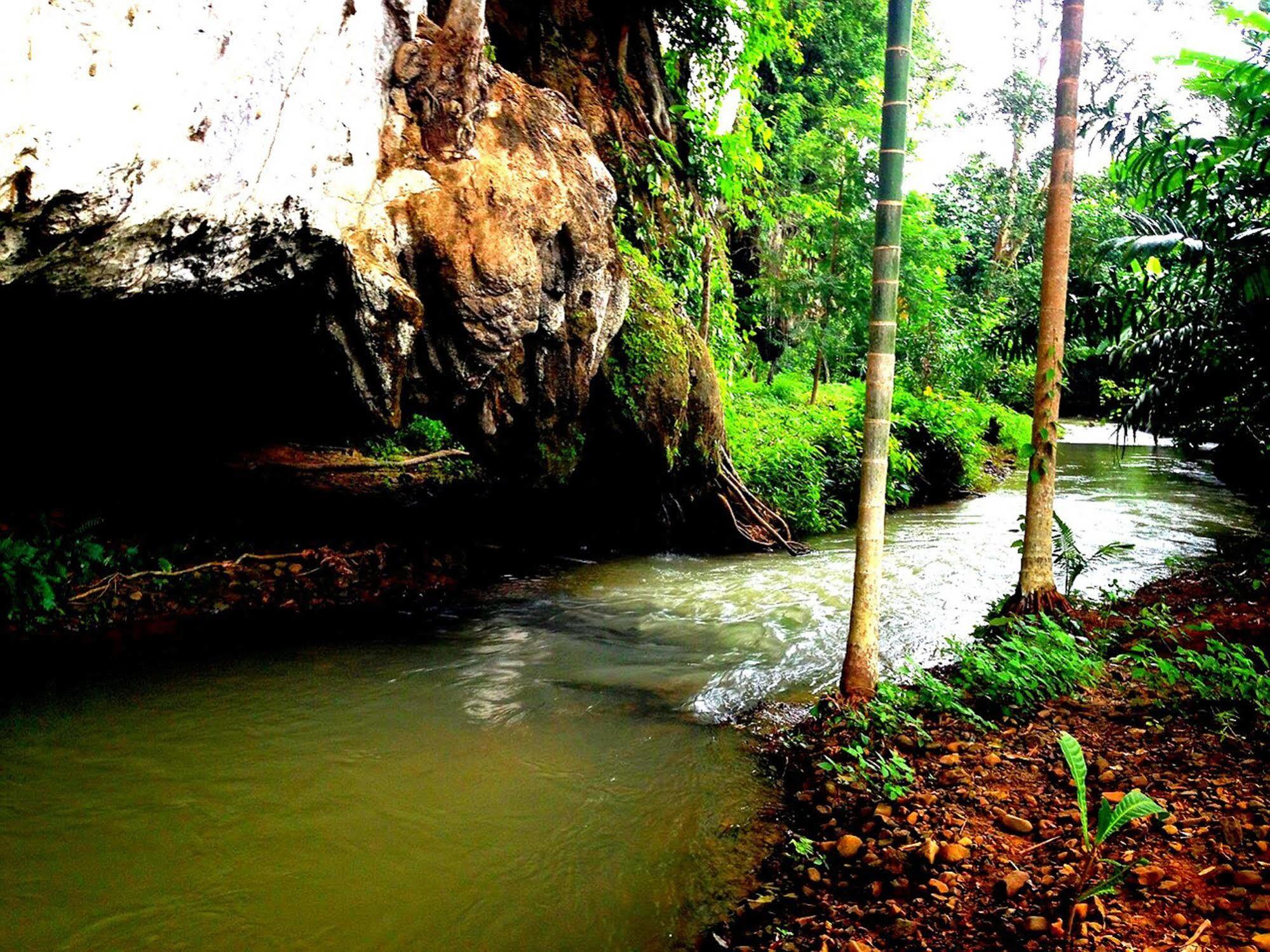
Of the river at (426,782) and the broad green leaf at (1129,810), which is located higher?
the broad green leaf at (1129,810)

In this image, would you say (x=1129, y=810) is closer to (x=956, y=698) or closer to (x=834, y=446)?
(x=956, y=698)

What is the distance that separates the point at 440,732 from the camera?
514cm

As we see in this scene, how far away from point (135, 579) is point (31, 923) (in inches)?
191

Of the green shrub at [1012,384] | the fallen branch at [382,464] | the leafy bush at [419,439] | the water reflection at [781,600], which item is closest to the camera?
the water reflection at [781,600]

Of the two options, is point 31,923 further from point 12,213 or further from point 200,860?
point 12,213

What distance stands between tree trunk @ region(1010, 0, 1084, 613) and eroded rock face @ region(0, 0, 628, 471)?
3701mm

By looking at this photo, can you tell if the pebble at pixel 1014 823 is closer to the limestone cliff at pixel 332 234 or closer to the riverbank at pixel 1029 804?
the riverbank at pixel 1029 804

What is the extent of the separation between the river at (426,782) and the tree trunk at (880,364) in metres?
0.99

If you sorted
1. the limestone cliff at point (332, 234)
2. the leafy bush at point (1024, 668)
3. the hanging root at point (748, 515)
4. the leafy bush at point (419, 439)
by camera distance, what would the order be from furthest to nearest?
the leafy bush at point (419, 439) → the hanging root at point (748, 515) → the leafy bush at point (1024, 668) → the limestone cliff at point (332, 234)

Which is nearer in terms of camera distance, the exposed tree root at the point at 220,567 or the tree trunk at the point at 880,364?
the tree trunk at the point at 880,364

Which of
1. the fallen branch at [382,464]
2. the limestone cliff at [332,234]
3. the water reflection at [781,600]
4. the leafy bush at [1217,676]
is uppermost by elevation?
the limestone cliff at [332,234]

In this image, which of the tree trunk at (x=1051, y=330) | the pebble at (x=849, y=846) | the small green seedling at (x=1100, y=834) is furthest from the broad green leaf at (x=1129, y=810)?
the tree trunk at (x=1051, y=330)

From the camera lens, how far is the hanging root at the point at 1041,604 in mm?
6184

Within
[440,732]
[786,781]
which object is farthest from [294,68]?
[786,781]
